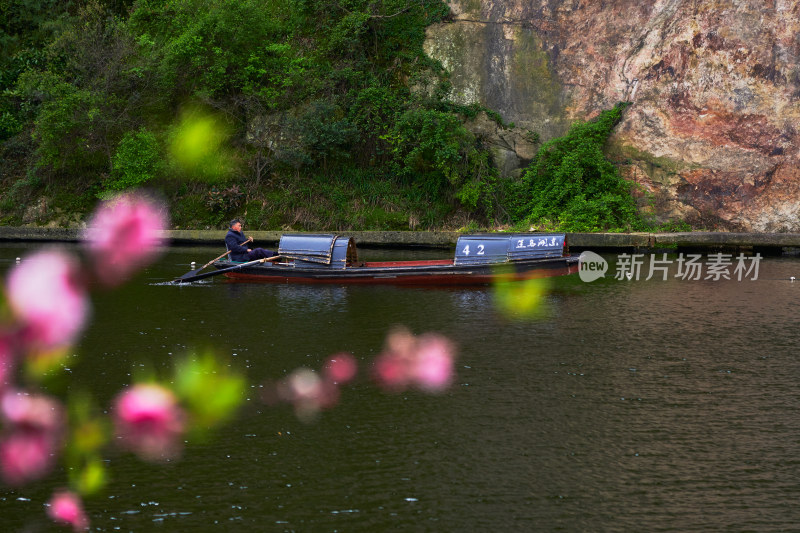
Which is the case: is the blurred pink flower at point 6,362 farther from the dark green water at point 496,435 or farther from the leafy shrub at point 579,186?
the leafy shrub at point 579,186

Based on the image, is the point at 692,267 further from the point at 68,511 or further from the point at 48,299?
the point at 68,511

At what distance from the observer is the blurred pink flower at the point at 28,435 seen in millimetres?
6988

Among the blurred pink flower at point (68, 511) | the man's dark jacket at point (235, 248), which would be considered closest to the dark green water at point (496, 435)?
the blurred pink flower at point (68, 511)

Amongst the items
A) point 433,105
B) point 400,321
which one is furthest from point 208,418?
point 433,105

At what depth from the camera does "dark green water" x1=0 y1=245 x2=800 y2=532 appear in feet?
19.8

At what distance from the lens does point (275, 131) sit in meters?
32.9

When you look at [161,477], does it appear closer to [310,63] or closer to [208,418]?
[208,418]

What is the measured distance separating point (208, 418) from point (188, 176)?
84.1ft

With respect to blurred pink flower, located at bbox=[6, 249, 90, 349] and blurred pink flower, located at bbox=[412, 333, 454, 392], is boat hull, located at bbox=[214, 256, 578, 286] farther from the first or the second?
blurred pink flower, located at bbox=[412, 333, 454, 392]

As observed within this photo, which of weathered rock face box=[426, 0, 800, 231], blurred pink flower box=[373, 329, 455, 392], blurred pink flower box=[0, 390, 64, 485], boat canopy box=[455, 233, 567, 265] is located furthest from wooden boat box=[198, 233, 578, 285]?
weathered rock face box=[426, 0, 800, 231]

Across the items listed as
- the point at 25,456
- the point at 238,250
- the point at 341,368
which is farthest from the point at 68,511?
the point at 238,250

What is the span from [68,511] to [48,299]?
49.7 feet

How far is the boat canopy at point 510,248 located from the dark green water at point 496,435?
13.7 feet

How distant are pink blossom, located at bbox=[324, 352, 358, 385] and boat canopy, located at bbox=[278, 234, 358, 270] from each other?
776 cm
